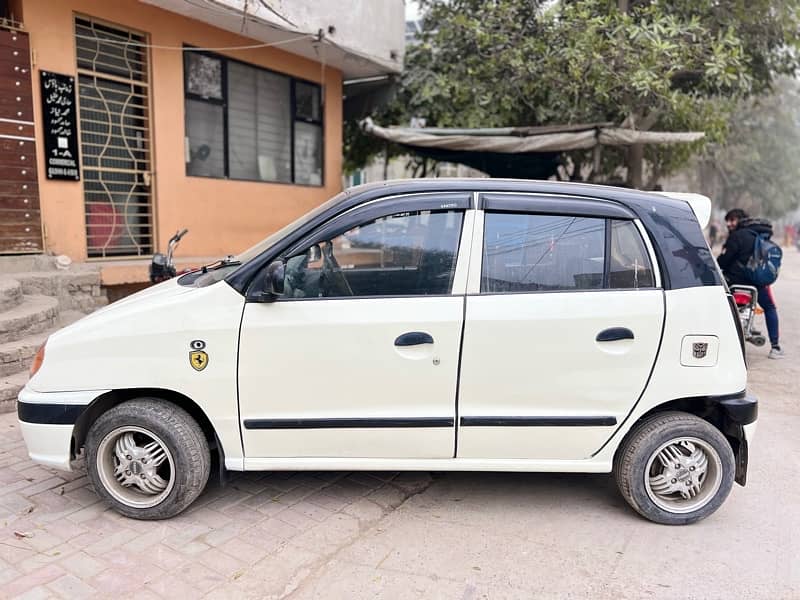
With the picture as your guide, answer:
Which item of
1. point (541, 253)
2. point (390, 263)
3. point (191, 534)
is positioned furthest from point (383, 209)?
point (191, 534)

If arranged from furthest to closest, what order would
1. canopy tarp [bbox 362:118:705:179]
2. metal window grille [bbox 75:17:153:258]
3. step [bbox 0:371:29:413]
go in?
canopy tarp [bbox 362:118:705:179]
metal window grille [bbox 75:17:153:258]
step [bbox 0:371:29:413]

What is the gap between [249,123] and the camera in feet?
30.5

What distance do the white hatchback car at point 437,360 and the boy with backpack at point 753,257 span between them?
14.2 ft

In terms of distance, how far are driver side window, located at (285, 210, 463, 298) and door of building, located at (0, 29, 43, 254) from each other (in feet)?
16.1

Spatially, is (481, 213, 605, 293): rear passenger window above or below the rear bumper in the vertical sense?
above

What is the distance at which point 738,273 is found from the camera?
23.4 feet

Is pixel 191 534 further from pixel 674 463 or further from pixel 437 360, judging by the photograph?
pixel 674 463

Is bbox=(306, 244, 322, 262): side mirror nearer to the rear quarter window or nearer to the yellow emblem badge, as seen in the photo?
the yellow emblem badge

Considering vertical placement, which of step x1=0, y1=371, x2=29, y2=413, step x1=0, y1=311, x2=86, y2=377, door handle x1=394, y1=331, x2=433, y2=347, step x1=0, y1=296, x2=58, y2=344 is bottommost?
step x1=0, y1=371, x2=29, y2=413

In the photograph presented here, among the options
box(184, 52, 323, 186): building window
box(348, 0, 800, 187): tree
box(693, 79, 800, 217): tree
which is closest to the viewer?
box(348, 0, 800, 187): tree

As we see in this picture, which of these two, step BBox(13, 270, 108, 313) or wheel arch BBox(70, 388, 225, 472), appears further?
step BBox(13, 270, 108, 313)

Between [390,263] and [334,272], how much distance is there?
1.14 feet

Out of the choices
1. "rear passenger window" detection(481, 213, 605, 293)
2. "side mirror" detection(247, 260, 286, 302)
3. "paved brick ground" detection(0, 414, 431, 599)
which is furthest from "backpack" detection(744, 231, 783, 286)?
"side mirror" detection(247, 260, 286, 302)

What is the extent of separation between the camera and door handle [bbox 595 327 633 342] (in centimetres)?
317
